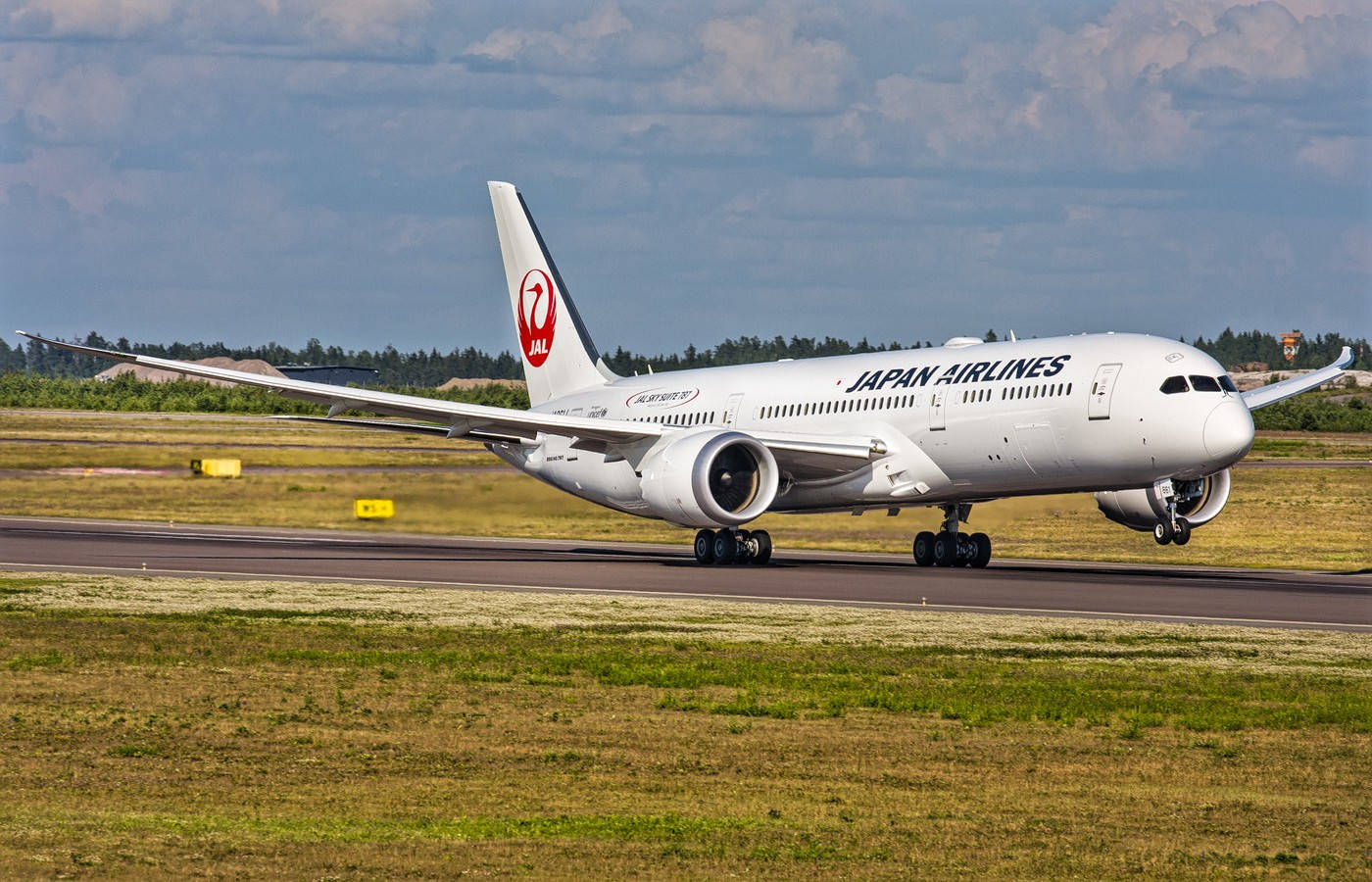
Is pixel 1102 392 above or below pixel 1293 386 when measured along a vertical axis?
below

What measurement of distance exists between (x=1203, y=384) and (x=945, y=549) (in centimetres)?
744

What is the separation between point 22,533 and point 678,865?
37302 millimetres

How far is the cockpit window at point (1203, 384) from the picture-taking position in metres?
32.7

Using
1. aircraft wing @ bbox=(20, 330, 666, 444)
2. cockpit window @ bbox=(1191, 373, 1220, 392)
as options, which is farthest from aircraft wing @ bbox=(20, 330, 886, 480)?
cockpit window @ bbox=(1191, 373, 1220, 392)

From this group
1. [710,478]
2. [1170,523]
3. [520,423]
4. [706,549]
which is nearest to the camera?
[1170,523]

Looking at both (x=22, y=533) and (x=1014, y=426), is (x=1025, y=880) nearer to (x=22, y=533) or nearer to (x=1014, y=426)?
(x=1014, y=426)

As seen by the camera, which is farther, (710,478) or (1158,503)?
(1158,503)

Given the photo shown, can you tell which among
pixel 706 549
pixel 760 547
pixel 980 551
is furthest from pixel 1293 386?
Answer: pixel 706 549

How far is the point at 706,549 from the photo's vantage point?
126 feet

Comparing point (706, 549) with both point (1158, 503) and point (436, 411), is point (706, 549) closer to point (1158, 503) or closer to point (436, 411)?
point (436, 411)

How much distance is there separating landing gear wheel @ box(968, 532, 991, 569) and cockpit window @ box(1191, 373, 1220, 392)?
688 centimetres

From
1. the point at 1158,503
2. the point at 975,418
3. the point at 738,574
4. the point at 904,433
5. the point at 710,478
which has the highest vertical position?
the point at 975,418

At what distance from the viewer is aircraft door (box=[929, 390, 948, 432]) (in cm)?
3609

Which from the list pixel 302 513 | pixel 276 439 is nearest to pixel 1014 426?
pixel 302 513
